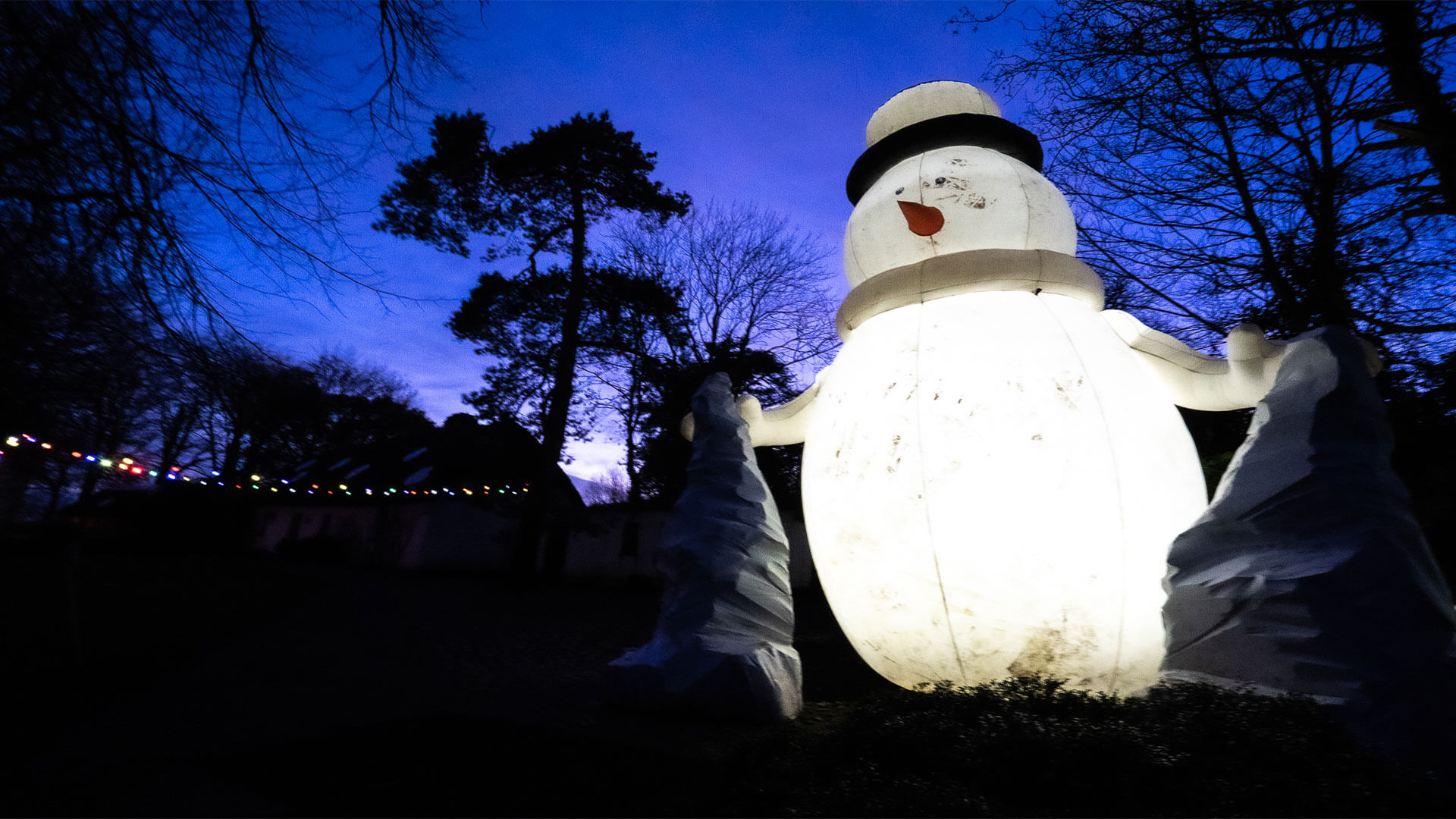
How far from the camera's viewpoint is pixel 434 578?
16453 millimetres

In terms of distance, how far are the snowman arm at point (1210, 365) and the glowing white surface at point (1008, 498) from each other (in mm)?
145

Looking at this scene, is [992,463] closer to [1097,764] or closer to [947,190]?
[1097,764]

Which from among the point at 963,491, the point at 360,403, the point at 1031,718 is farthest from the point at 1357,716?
the point at 360,403

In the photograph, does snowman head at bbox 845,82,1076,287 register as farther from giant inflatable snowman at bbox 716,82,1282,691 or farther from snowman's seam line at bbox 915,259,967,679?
snowman's seam line at bbox 915,259,967,679

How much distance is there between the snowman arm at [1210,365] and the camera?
10.9 feet

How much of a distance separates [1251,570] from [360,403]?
31646mm

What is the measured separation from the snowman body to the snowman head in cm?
2

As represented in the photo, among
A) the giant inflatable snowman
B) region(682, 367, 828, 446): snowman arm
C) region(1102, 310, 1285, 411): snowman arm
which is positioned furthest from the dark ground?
region(1102, 310, 1285, 411): snowman arm

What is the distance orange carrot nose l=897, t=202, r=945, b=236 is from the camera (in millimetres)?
3789

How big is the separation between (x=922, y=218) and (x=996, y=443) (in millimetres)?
1419

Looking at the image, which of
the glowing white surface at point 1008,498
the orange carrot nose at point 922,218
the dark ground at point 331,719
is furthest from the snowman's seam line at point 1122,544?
the dark ground at point 331,719

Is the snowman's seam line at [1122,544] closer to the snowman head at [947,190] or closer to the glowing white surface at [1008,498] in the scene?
the glowing white surface at [1008,498]

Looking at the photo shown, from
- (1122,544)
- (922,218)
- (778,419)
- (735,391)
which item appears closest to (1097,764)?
(1122,544)

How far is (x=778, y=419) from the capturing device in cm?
485
